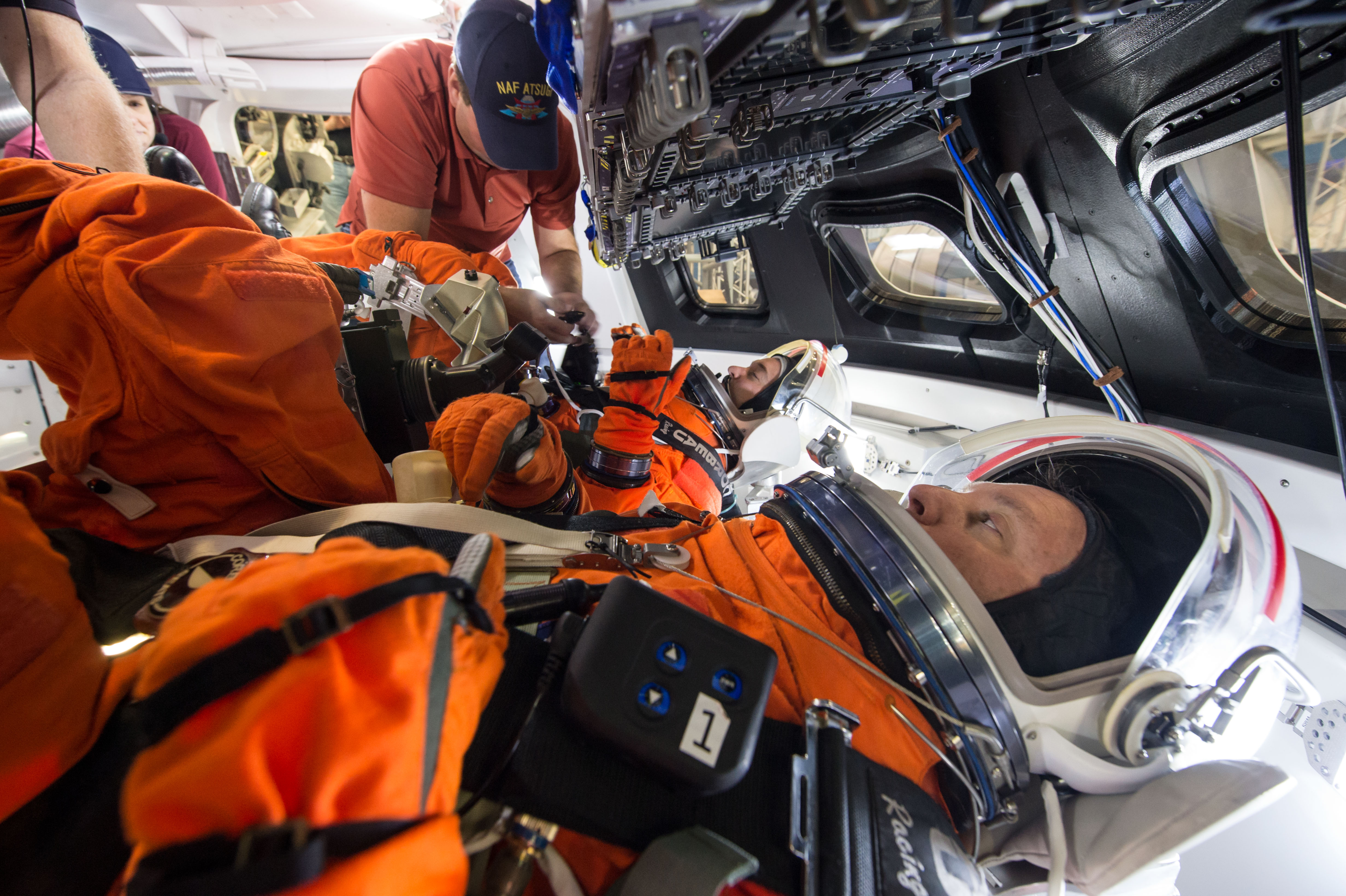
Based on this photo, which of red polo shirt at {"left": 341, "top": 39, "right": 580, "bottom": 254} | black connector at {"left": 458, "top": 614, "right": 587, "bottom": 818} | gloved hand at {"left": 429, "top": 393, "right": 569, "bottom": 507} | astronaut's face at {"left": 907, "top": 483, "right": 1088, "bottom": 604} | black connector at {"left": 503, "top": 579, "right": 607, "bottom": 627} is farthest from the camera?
red polo shirt at {"left": 341, "top": 39, "right": 580, "bottom": 254}

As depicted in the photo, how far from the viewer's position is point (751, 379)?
3.08 metres

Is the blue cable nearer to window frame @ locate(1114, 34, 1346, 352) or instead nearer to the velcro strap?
window frame @ locate(1114, 34, 1346, 352)

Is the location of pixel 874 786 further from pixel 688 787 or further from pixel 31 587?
pixel 31 587

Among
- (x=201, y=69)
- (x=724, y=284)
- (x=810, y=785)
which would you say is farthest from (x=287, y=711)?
(x=201, y=69)

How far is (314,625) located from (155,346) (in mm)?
804

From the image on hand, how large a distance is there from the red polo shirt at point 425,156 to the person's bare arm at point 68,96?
1103 millimetres

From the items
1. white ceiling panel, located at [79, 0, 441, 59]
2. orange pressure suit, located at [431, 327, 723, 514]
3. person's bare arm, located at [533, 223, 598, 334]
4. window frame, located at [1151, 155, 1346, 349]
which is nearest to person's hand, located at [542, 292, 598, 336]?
orange pressure suit, located at [431, 327, 723, 514]

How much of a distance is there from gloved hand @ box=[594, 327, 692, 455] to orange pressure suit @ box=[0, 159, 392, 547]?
133cm

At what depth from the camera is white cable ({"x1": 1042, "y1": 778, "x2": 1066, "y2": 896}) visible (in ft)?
3.22

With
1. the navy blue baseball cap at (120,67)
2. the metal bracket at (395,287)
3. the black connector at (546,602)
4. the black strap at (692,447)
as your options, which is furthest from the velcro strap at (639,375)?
the navy blue baseball cap at (120,67)

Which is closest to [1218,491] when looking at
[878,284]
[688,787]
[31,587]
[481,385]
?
[688,787]

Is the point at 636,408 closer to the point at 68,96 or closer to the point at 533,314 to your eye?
the point at 533,314

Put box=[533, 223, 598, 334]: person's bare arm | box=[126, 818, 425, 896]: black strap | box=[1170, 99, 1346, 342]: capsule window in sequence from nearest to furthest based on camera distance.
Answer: box=[126, 818, 425, 896]: black strap < box=[1170, 99, 1346, 342]: capsule window < box=[533, 223, 598, 334]: person's bare arm

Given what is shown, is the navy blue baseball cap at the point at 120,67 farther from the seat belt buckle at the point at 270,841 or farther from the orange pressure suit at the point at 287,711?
the seat belt buckle at the point at 270,841
